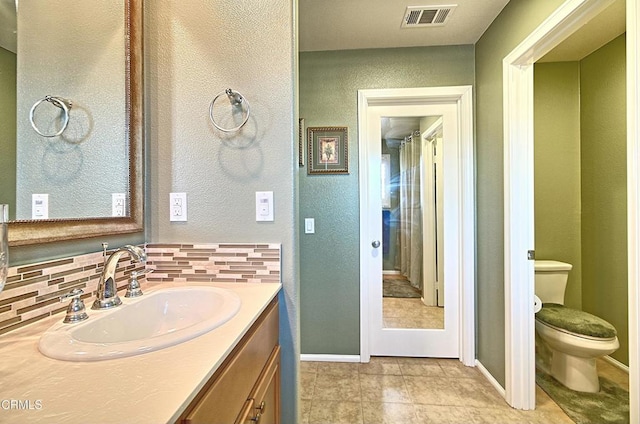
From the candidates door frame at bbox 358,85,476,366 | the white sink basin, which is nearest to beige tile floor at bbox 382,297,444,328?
door frame at bbox 358,85,476,366

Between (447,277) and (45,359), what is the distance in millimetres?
2370

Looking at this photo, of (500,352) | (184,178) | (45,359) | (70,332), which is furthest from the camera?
(500,352)

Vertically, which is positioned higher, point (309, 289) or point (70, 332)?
point (70, 332)

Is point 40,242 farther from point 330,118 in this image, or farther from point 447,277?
point 447,277

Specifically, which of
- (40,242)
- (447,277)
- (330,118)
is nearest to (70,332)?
(40,242)

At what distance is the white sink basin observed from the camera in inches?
23.5

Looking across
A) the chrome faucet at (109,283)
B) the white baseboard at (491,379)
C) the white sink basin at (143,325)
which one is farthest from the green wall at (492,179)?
the chrome faucet at (109,283)

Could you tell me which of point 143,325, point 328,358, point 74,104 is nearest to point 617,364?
point 328,358

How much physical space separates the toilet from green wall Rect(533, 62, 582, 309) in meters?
0.57

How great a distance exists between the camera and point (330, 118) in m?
2.23

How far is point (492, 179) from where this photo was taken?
191 centimetres

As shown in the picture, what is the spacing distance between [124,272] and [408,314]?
2.05 m

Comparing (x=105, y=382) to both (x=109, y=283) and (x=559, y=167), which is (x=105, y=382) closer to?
(x=109, y=283)

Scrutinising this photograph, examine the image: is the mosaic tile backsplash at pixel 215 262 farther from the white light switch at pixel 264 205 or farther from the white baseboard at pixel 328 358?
the white baseboard at pixel 328 358
